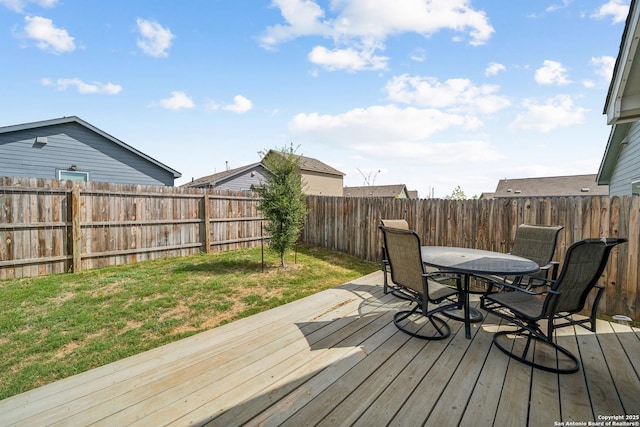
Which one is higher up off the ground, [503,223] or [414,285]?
[503,223]

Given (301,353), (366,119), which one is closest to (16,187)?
(301,353)

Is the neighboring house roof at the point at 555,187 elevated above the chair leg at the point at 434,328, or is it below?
above

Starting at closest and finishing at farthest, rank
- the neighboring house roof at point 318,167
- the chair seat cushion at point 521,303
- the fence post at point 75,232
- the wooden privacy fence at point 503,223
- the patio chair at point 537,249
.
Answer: the chair seat cushion at point 521,303, the patio chair at point 537,249, the wooden privacy fence at point 503,223, the fence post at point 75,232, the neighboring house roof at point 318,167

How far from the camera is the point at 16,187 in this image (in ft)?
16.6

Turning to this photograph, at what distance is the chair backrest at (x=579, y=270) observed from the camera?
195 cm

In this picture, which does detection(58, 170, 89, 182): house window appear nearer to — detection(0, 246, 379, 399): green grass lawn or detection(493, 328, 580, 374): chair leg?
detection(0, 246, 379, 399): green grass lawn

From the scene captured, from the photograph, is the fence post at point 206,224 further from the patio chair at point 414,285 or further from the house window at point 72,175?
the patio chair at point 414,285

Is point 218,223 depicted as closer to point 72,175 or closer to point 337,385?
point 72,175

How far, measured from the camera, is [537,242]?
338 cm

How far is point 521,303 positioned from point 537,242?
4.85 feet

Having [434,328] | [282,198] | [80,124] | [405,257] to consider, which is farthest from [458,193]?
[80,124]

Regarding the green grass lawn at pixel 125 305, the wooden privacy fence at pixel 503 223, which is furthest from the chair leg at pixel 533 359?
the green grass lawn at pixel 125 305

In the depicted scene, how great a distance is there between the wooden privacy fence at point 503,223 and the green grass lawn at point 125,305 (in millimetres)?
1294

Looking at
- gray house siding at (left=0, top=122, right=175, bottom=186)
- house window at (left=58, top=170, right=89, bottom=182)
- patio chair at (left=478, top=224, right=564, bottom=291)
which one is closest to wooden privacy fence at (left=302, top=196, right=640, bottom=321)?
patio chair at (left=478, top=224, right=564, bottom=291)
